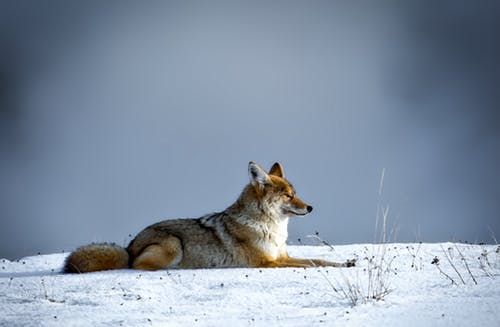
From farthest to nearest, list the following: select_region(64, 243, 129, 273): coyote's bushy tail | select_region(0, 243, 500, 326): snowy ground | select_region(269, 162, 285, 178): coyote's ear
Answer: select_region(269, 162, 285, 178): coyote's ear → select_region(64, 243, 129, 273): coyote's bushy tail → select_region(0, 243, 500, 326): snowy ground

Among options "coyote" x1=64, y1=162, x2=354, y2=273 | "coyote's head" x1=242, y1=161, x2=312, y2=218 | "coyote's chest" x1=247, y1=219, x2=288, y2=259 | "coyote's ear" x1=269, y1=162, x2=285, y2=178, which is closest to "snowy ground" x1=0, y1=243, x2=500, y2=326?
"coyote" x1=64, y1=162, x2=354, y2=273

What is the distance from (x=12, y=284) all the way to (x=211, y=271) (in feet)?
10.9

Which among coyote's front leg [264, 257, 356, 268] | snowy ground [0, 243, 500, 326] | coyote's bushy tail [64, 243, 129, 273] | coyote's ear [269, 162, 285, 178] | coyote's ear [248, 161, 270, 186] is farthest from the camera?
coyote's ear [269, 162, 285, 178]

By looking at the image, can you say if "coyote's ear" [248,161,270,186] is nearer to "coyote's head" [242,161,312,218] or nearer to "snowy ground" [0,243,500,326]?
"coyote's head" [242,161,312,218]

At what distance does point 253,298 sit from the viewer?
8539mm

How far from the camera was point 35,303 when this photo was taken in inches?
349

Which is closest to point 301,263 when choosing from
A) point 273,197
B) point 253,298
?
point 273,197

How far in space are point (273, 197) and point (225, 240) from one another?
1.33 m

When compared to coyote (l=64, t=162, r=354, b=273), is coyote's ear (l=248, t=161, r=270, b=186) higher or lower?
higher

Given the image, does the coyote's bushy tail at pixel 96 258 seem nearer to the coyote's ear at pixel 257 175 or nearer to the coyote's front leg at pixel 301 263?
the coyote's front leg at pixel 301 263

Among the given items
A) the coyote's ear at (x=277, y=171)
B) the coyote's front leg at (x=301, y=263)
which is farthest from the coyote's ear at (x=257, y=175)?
the coyote's front leg at (x=301, y=263)

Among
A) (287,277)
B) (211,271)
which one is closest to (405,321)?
(287,277)

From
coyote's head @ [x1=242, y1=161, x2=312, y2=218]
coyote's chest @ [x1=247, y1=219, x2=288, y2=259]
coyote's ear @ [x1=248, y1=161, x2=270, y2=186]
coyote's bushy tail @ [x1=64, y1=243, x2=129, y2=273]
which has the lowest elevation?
coyote's bushy tail @ [x1=64, y1=243, x2=129, y2=273]

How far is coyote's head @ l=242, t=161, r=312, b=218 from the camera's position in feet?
42.8
